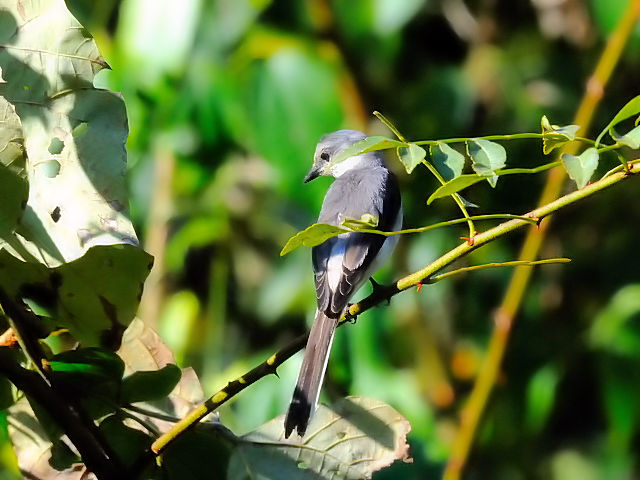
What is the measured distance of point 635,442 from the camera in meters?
5.11

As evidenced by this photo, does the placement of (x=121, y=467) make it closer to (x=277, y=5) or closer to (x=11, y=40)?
(x=11, y=40)

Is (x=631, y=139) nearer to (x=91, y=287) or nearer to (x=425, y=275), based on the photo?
(x=425, y=275)

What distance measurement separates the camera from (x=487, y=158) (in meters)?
1.27

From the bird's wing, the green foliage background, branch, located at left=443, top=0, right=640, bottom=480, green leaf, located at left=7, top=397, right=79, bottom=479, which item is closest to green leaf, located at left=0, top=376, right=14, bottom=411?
green leaf, located at left=7, top=397, right=79, bottom=479

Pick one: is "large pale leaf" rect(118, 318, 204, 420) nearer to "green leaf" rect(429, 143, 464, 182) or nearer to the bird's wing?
"green leaf" rect(429, 143, 464, 182)

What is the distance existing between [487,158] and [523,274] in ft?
6.39

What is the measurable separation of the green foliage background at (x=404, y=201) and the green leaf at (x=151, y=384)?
146cm

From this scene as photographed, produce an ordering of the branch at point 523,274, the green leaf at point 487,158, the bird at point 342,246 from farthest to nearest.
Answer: the branch at point 523,274, the bird at point 342,246, the green leaf at point 487,158

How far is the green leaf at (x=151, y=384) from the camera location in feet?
4.95

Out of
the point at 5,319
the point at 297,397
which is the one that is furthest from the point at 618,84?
the point at 5,319

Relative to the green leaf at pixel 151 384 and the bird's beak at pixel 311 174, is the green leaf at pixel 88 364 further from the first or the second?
the bird's beak at pixel 311 174

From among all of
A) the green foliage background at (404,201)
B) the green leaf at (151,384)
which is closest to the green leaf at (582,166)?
the green leaf at (151,384)

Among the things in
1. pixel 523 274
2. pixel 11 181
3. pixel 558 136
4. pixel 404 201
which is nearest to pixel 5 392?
pixel 11 181

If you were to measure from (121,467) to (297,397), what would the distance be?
1.24 feet
